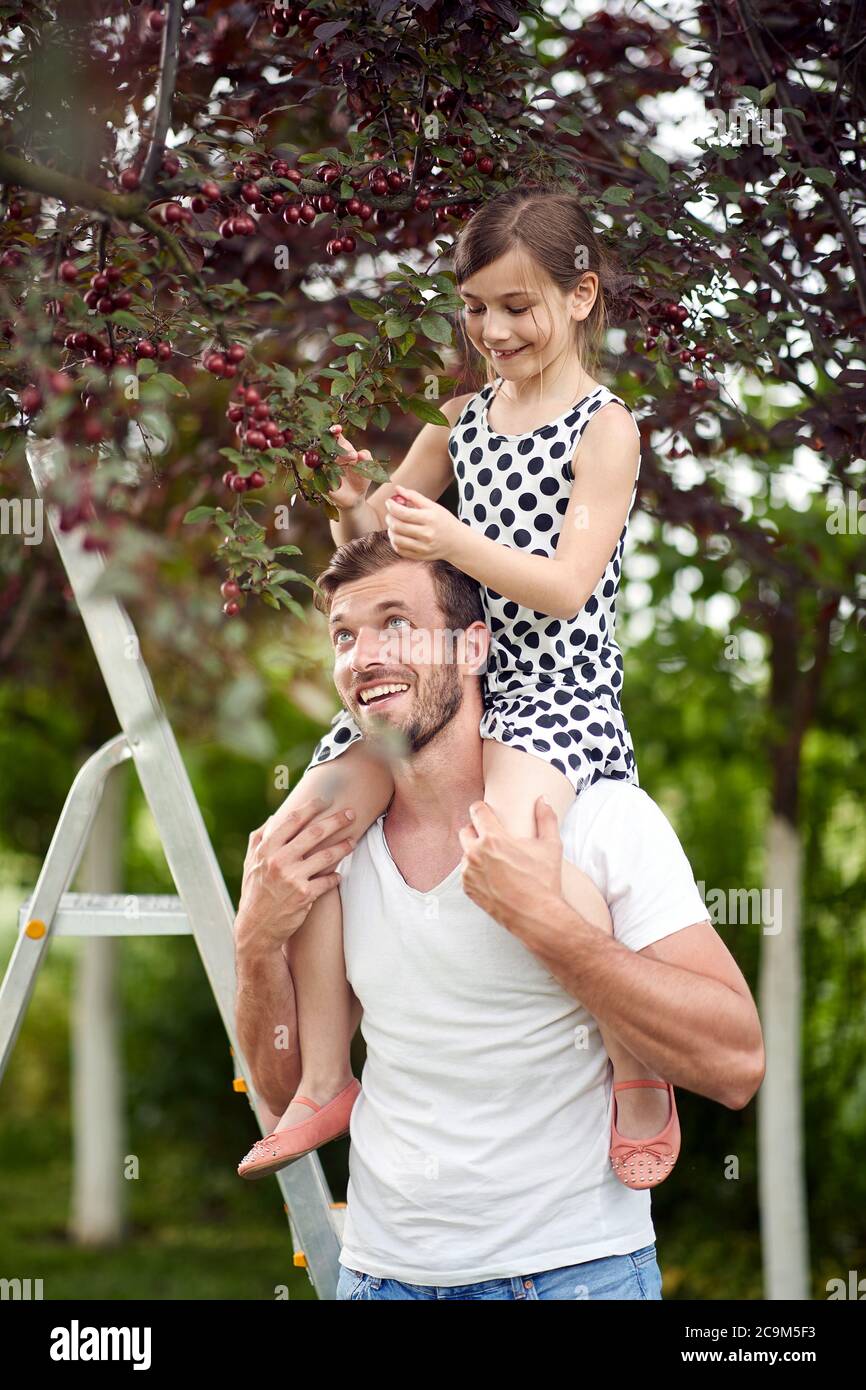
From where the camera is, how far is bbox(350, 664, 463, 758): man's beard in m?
2.07

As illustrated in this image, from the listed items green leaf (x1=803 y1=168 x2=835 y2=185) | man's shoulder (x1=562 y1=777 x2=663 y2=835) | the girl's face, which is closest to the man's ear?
man's shoulder (x1=562 y1=777 x2=663 y2=835)

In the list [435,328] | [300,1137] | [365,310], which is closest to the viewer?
[435,328]

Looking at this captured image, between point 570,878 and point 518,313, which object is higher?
point 518,313

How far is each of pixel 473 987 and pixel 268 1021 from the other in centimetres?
37

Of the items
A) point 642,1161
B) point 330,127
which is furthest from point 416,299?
point 330,127

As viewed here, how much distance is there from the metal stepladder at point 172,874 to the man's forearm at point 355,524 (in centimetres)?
40

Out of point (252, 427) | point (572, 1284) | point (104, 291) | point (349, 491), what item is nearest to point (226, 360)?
point (252, 427)

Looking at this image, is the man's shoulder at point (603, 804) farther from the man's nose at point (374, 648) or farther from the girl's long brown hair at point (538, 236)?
the girl's long brown hair at point (538, 236)

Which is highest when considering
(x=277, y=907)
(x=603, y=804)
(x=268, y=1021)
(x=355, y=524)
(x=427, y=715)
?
(x=355, y=524)

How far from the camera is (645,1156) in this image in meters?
1.94

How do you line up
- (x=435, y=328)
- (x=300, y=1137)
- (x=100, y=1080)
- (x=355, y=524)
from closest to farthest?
(x=435, y=328)
(x=300, y=1137)
(x=355, y=524)
(x=100, y=1080)

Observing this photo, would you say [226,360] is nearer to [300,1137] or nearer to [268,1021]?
[268,1021]

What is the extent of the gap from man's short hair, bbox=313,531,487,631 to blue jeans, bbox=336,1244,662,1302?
94cm
